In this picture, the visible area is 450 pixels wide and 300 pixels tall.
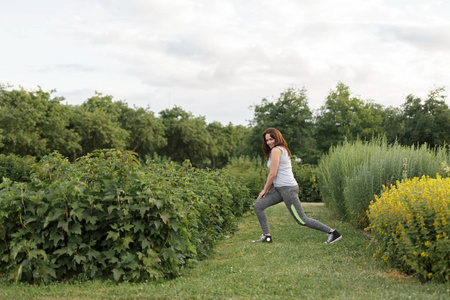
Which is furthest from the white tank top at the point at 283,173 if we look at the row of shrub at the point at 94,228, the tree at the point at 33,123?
the tree at the point at 33,123

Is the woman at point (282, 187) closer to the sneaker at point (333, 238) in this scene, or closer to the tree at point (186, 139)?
the sneaker at point (333, 238)

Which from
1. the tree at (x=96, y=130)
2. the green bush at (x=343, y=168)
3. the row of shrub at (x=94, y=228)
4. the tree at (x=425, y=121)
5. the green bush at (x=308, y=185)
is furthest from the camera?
the tree at (x=96, y=130)

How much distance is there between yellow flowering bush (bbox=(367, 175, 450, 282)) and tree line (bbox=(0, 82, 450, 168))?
32.5 metres

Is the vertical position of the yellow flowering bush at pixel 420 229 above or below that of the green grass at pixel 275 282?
above

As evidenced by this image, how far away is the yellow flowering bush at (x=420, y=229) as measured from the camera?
15.8 feet

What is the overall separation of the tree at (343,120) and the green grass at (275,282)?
39.2 meters

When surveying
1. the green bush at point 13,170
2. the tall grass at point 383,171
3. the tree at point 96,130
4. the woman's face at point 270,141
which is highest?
the tree at point 96,130

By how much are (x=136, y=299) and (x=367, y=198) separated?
560 centimetres

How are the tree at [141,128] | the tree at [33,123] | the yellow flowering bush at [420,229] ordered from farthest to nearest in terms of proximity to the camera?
the tree at [141,128] < the tree at [33,123] < the yellow flowering bush at [420,229]

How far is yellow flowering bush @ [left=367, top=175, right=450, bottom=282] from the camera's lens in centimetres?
482

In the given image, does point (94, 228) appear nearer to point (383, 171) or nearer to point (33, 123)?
point (383, 171)

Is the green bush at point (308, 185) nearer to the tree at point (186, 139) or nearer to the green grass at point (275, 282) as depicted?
the green grass at point (275, 282)

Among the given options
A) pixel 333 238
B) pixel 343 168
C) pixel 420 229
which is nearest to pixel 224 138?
pixel 343 168

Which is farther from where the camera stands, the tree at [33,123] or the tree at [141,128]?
the tree at [141,128]
